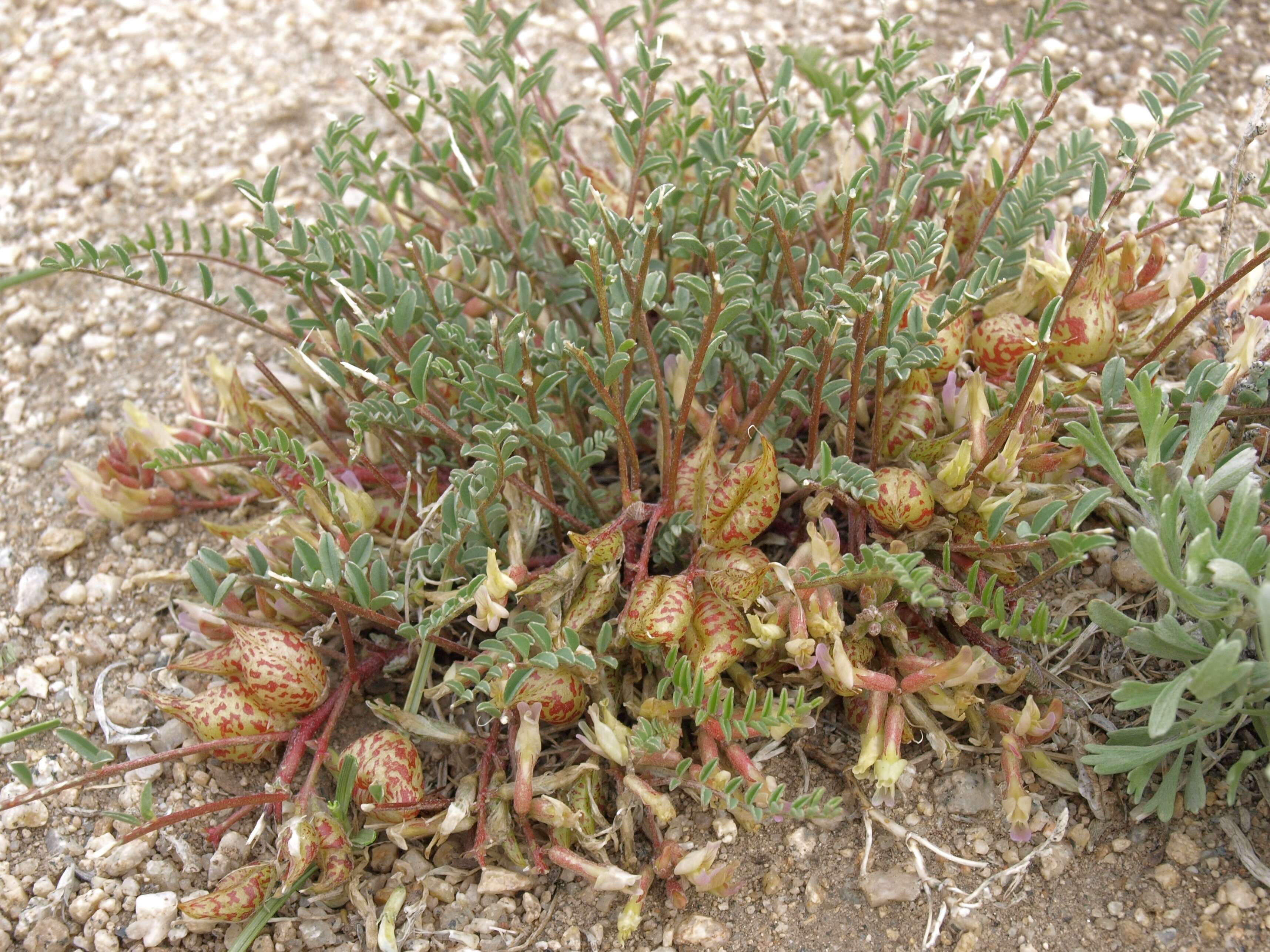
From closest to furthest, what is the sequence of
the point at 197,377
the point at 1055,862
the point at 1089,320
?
the point at 1055,862, the point at 1089,320, the point at 197,377

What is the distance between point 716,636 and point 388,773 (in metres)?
0.76

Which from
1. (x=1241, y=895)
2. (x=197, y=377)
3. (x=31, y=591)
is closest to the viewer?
(x=1241, y=895)

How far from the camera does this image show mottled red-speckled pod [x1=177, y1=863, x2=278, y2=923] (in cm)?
217

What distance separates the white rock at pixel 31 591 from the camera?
9.31ft

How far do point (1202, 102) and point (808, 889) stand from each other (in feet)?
10.00

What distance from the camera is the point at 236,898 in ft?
7.16

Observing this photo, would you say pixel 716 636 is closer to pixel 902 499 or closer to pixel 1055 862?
pixel 902 499

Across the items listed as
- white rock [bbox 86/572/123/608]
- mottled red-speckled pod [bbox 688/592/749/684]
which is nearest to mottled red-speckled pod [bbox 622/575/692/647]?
mottled red-speckled pod [bbox 688/592/749/684]

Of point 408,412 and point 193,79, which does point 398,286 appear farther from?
point 193,79

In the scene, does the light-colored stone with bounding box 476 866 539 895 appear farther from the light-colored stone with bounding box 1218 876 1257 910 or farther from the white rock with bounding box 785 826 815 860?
the light-colored stone with bounding box 1218 876 1257 910

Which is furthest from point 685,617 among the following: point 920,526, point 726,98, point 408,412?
point 726,98

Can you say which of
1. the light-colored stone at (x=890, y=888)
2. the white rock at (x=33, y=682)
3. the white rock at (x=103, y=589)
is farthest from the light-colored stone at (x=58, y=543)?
the light-colored stone at (x=890, y=888)

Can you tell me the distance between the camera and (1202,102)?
146 inches

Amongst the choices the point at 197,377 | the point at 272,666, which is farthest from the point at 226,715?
the point at 197,377
